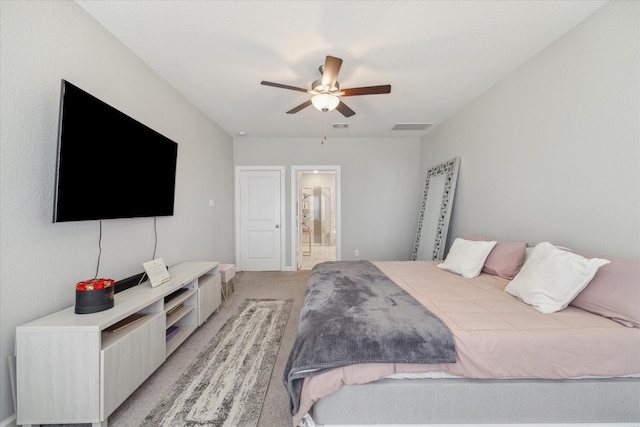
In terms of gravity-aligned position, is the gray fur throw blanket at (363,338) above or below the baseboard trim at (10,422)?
above

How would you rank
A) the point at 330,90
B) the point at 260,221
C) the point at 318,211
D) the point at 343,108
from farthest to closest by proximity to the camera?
the point at 318,211
the point at 260,221
the point at 343,108
the point at 330,90

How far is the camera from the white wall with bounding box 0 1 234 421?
51.0 inches

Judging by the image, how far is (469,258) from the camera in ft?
7.79

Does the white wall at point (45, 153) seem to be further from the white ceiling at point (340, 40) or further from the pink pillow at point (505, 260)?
the pink pillow at point (505, 260)

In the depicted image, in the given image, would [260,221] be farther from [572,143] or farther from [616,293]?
[616,293]

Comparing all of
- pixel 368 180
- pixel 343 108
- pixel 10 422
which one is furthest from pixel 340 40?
pixel 10 422

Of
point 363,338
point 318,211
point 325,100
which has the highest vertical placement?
point 325,100

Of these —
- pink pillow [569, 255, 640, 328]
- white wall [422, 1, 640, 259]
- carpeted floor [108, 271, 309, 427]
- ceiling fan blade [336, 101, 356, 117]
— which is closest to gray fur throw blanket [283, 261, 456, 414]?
carpeted floor [108, 271, 309, 427]

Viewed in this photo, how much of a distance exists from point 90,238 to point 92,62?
1258mm

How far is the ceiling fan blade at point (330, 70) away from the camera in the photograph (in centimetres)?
184

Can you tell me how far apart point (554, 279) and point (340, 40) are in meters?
2.25

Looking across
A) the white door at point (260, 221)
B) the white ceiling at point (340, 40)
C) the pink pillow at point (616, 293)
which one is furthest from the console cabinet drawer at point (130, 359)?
the white door at point (260, 221)

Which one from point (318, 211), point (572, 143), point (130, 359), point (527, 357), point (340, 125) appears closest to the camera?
point (527, 357)

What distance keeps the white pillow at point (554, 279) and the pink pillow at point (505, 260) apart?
1.36 ft
